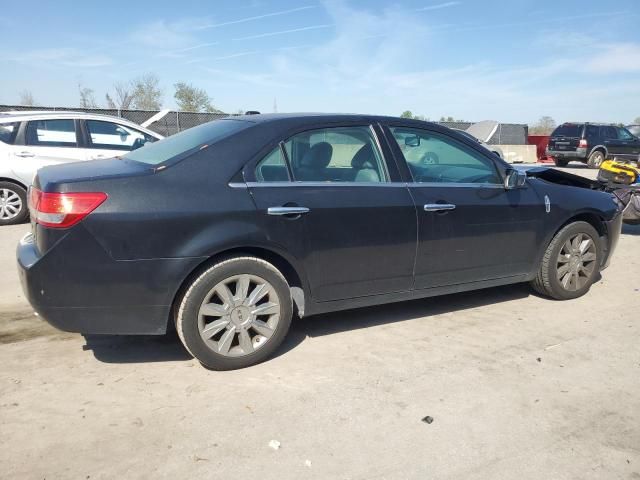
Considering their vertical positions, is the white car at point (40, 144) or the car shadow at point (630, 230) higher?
the white car at point (40, 144)

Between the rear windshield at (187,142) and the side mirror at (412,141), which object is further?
the side mirror at (412,141)

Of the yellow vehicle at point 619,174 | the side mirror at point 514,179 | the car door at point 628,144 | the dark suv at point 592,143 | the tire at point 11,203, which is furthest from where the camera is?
the car door at point 628,144

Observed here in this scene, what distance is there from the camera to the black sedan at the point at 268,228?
3.01 m

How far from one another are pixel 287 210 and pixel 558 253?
2.66 metres

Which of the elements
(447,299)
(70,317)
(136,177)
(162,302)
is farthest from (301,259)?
(447,299)

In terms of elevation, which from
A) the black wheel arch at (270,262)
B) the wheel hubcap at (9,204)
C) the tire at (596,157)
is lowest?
the wheel hubcap at (9,204)

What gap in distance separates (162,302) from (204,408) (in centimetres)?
66

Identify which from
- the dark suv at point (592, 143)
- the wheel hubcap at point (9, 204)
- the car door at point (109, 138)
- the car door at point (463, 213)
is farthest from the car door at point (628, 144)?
the wheel hubcap at point (9, 204)

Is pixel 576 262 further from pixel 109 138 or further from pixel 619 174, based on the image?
pixel 109 138

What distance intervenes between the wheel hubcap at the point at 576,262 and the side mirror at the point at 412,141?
171 cm

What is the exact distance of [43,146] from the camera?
8.17 meters

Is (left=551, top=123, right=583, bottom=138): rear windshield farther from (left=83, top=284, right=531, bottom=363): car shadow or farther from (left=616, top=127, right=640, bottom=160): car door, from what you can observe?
(left=83, top=284, right=531, bottom=363): car shadow

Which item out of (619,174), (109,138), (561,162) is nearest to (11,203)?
(109,138)

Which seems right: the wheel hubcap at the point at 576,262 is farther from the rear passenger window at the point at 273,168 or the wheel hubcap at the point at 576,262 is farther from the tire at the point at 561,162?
the tire at the point at 561,162
